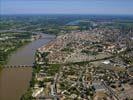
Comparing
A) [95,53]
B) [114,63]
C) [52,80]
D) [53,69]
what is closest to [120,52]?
[95,53]

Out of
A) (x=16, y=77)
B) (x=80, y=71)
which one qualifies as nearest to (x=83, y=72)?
(x=80, y=71)

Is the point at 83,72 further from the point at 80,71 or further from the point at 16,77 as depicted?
the point at 16,77

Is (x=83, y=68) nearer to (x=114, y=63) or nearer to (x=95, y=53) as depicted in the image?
(x=114, y=63)

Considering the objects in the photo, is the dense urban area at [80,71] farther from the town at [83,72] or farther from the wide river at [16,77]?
the wide river at [16,77]

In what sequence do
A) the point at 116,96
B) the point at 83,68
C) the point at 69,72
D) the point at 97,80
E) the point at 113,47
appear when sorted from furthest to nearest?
the point at 113,47, the point at 83,68, the point at 69,72, the point at 97,80, the point at 116,96

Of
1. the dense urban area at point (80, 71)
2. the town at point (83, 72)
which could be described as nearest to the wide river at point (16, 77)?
the dense urban area at point (80, 71)

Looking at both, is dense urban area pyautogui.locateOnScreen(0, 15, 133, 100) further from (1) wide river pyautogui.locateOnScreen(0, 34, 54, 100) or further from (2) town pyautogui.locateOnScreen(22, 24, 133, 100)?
(1) wide river pyautogui.locateOnScreen(0, 34, 54, 100)

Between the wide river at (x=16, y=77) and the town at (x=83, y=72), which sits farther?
the town at (x=83, y=72)

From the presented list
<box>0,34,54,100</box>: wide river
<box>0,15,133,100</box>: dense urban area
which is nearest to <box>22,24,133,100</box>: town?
<box>0,15,133,100</box>: dense urban area
